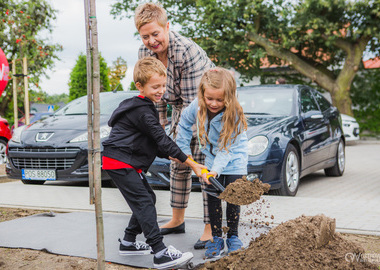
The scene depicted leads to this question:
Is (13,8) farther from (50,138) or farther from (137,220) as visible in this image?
(137,220)

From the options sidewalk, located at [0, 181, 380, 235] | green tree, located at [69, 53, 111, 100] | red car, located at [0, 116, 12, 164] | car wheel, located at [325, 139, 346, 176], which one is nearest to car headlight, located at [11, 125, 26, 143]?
sidewalk, located at [0, 181, 380, 235]

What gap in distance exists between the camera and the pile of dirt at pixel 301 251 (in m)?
2.74

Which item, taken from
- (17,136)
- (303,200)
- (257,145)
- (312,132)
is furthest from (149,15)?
(17,136)

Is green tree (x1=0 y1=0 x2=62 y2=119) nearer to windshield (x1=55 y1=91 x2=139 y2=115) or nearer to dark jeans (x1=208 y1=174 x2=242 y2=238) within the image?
windshield (x1=55 y1=91 x2=139 y2=115)

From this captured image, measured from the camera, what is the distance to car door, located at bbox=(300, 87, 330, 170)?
6637mm

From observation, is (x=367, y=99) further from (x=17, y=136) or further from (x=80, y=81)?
(x=17, y=136)

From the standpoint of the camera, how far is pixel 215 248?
130 inches

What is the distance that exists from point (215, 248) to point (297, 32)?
18658mm

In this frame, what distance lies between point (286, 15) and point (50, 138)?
1508cm

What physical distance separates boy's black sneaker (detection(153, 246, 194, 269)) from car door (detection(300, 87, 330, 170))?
385 cm

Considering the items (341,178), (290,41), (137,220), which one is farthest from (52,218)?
(290,41)

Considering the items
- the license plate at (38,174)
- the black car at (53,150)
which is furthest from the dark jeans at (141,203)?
the license plate at (38,174)

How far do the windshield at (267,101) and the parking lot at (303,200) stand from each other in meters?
1.29

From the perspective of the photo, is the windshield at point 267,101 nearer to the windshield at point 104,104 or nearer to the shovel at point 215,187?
the windshield at point 104,104
